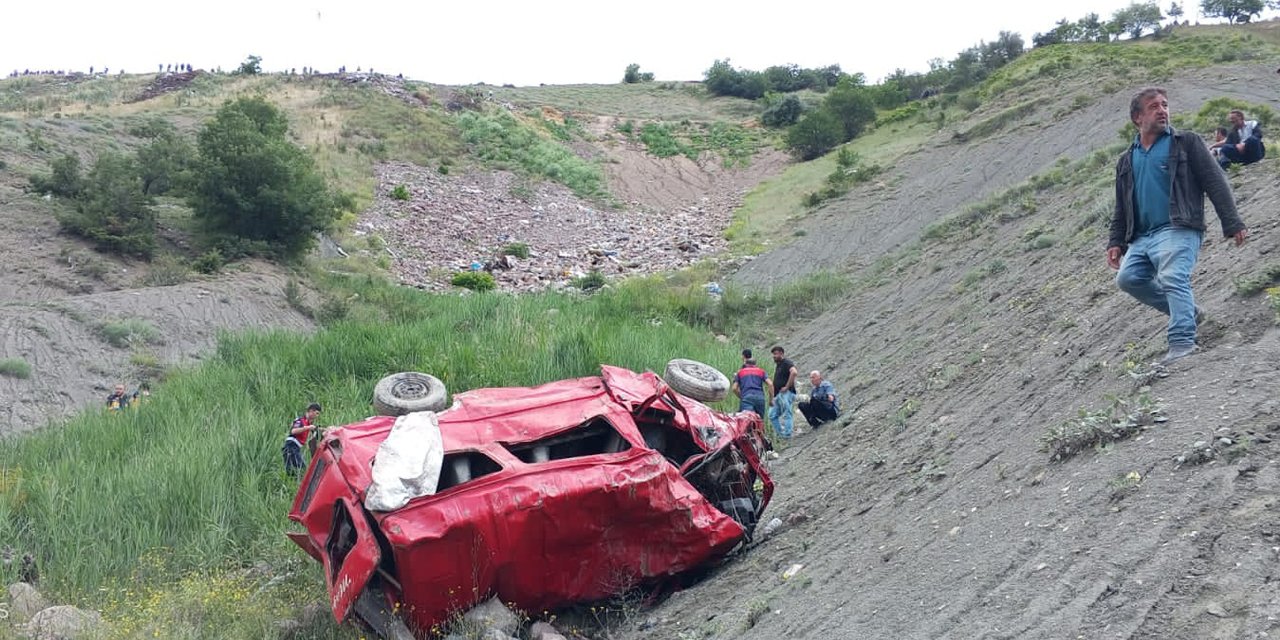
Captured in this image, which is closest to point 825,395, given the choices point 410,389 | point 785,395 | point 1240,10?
point 785,395

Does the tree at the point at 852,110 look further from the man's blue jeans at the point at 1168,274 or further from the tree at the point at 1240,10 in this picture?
the man's blue jeans at the point at 1168,274

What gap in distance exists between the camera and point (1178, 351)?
6.89 meters

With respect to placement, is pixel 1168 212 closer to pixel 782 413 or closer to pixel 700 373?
pixel 700 373

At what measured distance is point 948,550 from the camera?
5.81m

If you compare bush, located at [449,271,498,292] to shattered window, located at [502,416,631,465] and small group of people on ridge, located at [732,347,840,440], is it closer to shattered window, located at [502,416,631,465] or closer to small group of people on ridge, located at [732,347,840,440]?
small group of people on ridge, located at [732,347,840,440]

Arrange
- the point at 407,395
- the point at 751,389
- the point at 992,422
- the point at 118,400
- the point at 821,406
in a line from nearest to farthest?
the point at 992,422 < the point at 407,395 < the point at 751,389 < the point at 821,406 < the point at 118,400

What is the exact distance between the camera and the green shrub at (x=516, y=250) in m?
35.5

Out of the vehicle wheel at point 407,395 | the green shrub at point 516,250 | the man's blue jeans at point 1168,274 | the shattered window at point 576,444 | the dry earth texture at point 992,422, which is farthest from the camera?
the green shrub at point 516,250

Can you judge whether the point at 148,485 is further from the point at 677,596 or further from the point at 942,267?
the point at 942,267

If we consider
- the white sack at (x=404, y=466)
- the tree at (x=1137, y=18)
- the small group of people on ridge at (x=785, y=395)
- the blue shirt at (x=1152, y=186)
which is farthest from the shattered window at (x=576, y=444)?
the tree at (x=1137, y=18)

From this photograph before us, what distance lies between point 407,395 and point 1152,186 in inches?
277

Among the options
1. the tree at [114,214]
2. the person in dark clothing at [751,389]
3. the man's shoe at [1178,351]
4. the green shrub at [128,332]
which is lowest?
the green shrub at [128,332]

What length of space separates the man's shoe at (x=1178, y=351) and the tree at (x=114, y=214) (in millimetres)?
23594

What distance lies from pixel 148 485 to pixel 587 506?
19.7ft
